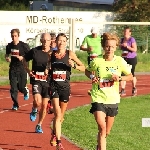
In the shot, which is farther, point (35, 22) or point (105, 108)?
point (35, 22)

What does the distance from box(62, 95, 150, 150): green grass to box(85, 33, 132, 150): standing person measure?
1231 millimetres

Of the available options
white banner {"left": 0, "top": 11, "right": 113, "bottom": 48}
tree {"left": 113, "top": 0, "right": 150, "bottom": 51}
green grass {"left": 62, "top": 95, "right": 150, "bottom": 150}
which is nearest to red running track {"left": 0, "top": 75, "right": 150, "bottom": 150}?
green grass {"left": 62, "top": 95, "right": 150, "bottom": 150}

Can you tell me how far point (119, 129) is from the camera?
14.4 meters

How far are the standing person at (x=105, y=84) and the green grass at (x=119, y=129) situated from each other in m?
1.23

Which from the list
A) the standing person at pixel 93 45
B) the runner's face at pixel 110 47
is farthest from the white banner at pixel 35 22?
the runner's face at pixel 110 47

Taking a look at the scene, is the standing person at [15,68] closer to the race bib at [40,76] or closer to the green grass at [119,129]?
the green grass at [119,129]

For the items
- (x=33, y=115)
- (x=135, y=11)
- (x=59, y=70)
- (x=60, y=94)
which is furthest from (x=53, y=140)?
(x=135, y=11)

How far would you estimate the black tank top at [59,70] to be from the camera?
12.5 metres

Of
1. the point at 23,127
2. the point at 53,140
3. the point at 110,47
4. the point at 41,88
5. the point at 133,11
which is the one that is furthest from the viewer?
the point at 133,11

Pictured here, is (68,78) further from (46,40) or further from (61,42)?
(46,40)

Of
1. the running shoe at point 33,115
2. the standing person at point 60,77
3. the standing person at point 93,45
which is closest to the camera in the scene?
the standing person at point 60,77

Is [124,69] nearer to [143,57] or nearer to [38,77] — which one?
[38,77]

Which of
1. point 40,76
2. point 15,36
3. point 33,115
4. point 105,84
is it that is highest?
point 15,36

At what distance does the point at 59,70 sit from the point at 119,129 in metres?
2.59
